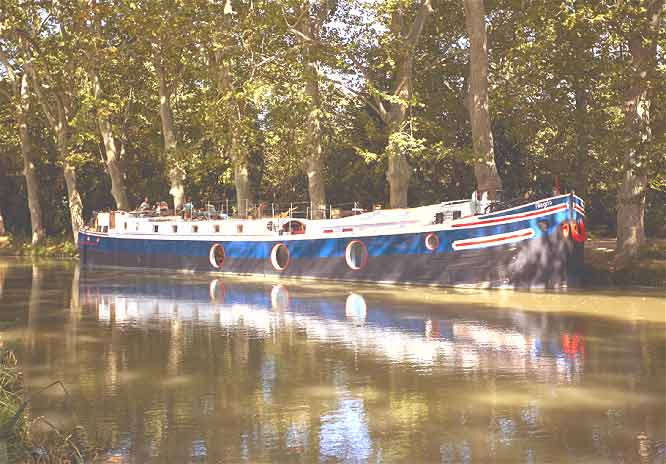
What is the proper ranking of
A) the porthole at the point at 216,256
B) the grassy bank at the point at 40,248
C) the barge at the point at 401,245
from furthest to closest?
1. the grassy bank at the point at 40,248
2. the porthole at the point at 216,256
3. the barge at the point at 401,245

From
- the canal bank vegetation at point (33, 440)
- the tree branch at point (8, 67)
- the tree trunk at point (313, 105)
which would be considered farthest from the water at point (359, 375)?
the tree branch at point (8, 67)

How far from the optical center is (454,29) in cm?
4062

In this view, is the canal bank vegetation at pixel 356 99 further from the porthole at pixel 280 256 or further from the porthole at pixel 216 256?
the porthole at pixel 280 256

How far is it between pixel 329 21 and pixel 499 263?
1701 centimetres

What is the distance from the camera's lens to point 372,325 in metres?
19.6

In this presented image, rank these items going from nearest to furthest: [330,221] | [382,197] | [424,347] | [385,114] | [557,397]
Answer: [557,397], [424,347], [330,221], [385,114], [382,197]

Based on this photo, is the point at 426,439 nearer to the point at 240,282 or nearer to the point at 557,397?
the point at 557,397

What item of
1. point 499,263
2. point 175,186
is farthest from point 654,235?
point 175,186

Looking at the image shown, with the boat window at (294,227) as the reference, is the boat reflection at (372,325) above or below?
below

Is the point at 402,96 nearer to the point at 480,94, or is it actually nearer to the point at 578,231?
the point at 480,94

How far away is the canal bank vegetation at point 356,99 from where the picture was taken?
96.2ft

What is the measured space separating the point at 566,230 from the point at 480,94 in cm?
531

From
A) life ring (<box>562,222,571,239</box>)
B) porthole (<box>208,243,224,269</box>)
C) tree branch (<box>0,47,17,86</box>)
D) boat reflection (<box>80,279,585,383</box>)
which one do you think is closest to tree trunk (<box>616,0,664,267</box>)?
life ring (<box>562,222,571,239</box>)

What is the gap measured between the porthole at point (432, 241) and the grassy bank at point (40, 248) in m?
24.7
